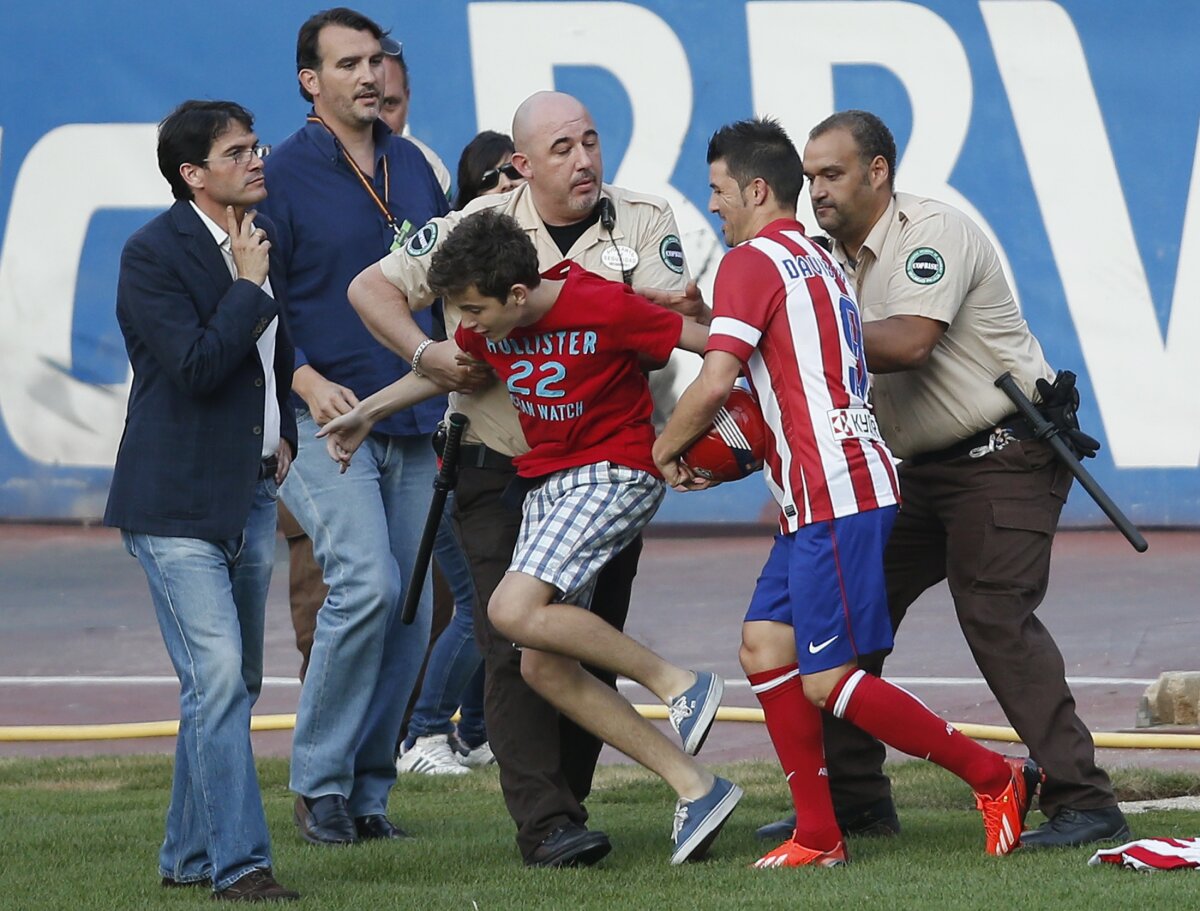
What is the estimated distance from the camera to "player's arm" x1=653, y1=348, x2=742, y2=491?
5102 mm

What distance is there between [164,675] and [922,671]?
3.51m

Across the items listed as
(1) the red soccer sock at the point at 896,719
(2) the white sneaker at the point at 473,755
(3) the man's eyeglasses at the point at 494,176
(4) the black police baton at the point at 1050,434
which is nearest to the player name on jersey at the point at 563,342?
(1) the red soccer sock at the point at 896,719

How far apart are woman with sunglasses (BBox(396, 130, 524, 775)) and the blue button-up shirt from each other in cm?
109

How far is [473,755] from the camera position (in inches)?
294

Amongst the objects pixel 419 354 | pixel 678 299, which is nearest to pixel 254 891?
pixel 419 354

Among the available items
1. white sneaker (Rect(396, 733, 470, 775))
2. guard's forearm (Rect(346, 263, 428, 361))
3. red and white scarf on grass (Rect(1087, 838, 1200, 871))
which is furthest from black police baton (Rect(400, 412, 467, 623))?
red and white scarf on grass (Rect(1087, 838, 1200, 871))

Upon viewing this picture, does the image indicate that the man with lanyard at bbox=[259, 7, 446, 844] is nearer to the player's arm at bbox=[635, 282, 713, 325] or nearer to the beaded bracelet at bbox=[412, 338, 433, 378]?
the beaded bracelet at bbox=[412, 338, 433, 378]

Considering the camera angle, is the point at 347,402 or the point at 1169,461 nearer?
the point at 347,402

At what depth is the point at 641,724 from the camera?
5.42m

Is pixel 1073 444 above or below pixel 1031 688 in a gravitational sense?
above

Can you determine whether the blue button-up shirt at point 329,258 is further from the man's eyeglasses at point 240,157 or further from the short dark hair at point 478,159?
the short dark hair at point 478,159

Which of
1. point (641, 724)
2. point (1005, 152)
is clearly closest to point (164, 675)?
point (641, 724)

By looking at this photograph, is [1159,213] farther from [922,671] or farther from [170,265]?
[170,265]

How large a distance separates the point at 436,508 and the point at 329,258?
3.09 ft
